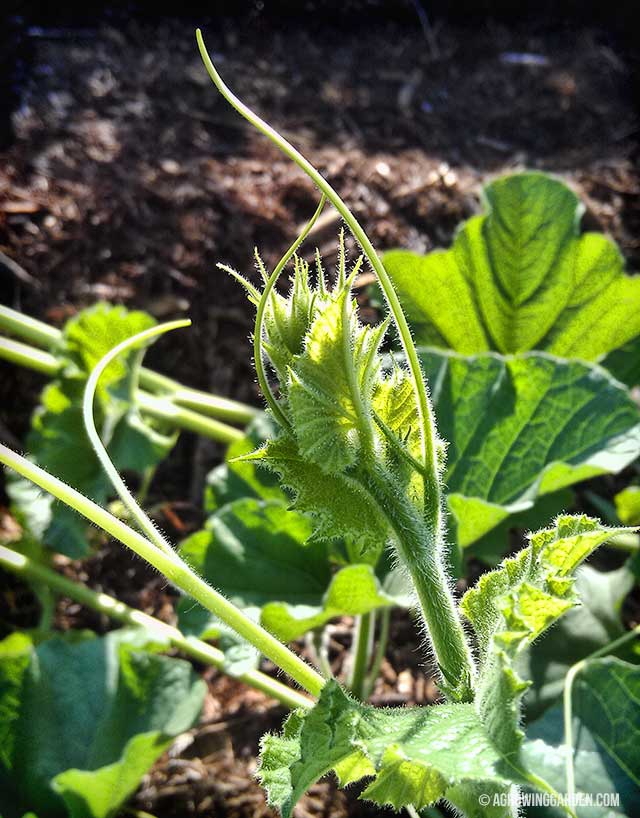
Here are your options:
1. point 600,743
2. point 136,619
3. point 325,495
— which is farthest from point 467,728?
point 136,619

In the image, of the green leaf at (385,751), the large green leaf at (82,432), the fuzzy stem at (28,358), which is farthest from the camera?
the fuzzy stem at (28,358)

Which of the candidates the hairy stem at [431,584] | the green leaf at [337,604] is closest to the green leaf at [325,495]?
the hairy stem at [431,584]

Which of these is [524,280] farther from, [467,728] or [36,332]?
[467,728]

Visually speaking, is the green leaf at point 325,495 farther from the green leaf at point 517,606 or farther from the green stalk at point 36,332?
the green stalk at point 36,332

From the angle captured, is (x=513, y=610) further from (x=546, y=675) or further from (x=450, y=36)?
(x=450, y=36)

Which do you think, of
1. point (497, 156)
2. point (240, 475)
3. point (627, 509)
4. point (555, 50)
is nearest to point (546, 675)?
point (627, 509)

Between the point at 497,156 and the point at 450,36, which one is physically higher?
the point at 450,36
